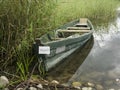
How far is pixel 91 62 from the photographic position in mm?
6809

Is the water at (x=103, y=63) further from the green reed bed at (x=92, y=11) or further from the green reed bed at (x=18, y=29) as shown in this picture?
the green reed bed at (x=92, y=11)

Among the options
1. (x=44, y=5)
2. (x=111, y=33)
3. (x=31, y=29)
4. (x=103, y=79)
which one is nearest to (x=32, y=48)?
(x=31, y=29)

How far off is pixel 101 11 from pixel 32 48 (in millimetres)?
7122

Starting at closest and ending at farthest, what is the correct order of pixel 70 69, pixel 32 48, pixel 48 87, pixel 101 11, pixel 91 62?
1. pixel 48 87
2. pixel 32 48
3. pixel 70 69
4. pixel 91 62
5. pixel 101 11

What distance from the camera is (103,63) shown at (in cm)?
674

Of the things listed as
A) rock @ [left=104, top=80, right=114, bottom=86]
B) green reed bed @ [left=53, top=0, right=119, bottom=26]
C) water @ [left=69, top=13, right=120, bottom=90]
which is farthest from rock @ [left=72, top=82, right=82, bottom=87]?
green reed bed @ [left=53, top=0, right=119, bottom=26]

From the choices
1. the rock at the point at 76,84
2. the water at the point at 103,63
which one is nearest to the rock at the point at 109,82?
the water at the point at 103,63

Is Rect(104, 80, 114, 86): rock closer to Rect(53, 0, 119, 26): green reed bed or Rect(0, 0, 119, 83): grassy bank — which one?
Rect(0, 0, 119, 83): grassy bank

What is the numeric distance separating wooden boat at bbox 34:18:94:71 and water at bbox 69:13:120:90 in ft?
1.65

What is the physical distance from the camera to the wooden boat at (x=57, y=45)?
201 inches

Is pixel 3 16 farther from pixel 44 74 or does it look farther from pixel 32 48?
pixel 44 74

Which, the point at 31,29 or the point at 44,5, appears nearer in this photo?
the point at 31,29

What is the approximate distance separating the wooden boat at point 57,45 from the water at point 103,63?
503 mm

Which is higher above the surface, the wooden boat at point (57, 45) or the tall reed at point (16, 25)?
the tall reed at point (16, 25)
